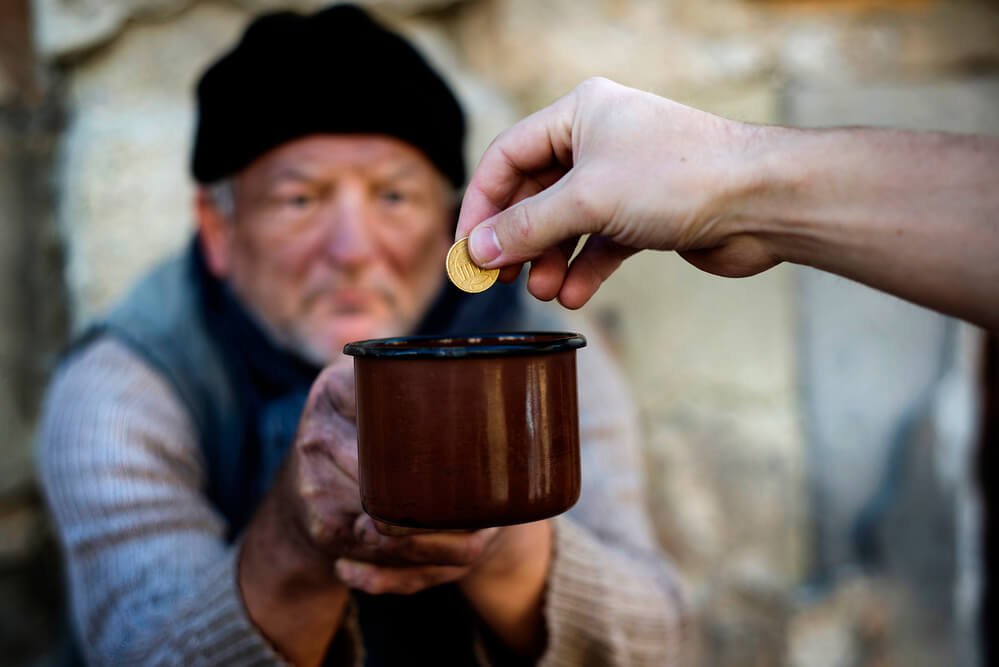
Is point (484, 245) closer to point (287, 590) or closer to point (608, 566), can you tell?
point (287, 590)

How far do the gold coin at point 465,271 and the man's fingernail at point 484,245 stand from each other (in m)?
0.02

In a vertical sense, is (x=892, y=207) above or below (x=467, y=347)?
above

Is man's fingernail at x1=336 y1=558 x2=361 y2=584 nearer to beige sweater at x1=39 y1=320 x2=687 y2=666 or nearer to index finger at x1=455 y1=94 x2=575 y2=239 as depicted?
beige sweater at x1=39 y1=320 x2=687 y2=666

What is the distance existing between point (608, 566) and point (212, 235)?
1005 mm

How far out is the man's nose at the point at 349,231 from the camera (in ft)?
4.79

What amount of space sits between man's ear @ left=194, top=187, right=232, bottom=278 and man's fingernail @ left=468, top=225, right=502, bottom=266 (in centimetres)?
97

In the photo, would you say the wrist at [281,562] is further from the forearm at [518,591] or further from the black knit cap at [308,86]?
the black knit cap at [308,86]

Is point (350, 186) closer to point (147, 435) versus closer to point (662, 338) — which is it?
point (147, 435)

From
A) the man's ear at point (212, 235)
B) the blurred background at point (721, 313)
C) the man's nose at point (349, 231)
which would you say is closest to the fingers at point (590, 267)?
the man's nose at point (349, 231)

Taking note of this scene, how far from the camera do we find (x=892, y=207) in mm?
680

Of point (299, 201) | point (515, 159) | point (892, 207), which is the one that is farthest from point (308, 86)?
point (892, 207)

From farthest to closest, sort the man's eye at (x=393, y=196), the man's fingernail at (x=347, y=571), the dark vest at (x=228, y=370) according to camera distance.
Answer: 1. the man's eye at (x=393, y=196)
2. the dark vest at (x=228, y=370)
3. the man's fingernail at (x=347, y=571)

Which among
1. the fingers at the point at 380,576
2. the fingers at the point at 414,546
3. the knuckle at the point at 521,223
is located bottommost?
the fingers at the point at 380,576

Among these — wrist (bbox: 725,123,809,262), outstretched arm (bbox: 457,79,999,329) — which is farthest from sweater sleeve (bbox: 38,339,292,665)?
wrist (bbox: 725,123,809,262)
